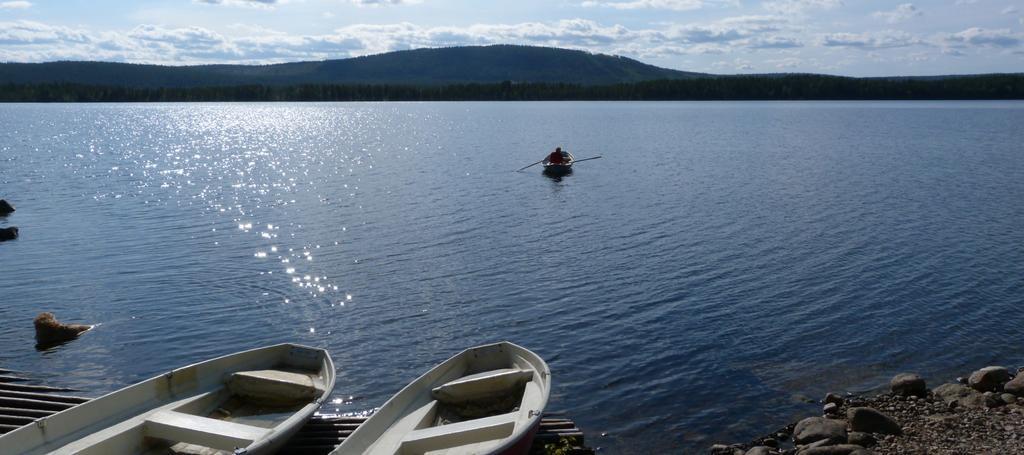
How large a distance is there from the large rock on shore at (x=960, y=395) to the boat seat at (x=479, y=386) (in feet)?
29.3

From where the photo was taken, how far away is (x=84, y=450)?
41.8 ft

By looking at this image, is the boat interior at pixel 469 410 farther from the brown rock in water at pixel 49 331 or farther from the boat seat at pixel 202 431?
the brown rock in water at pixel 49 331

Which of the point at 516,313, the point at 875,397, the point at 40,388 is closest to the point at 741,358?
the point at 875,397

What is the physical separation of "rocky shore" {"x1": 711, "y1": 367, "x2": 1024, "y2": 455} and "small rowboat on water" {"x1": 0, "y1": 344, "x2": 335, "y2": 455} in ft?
25.4

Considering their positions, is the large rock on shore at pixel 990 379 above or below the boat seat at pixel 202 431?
below

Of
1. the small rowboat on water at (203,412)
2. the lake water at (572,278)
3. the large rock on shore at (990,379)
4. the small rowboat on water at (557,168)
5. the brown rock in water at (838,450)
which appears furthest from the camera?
the small rowboat on water at (557,168)

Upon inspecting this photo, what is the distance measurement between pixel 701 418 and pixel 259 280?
54.5 ft

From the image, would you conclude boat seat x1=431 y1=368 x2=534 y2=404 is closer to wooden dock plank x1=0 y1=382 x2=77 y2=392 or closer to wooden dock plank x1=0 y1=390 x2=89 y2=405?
wooden dock plank x1=0 y1=390 x2=89 y2=405

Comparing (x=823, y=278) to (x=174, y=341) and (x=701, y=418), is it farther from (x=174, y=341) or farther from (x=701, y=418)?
(x=174, y=341)

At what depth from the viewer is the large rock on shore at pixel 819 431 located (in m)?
15.3

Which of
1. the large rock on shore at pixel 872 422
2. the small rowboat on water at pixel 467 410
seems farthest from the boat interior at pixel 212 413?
the large rock on shore at pixel 872 422

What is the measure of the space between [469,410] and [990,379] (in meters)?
11.5

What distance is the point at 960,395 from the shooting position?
17812 millimetres

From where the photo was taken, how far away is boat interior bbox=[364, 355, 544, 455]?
1345cm
